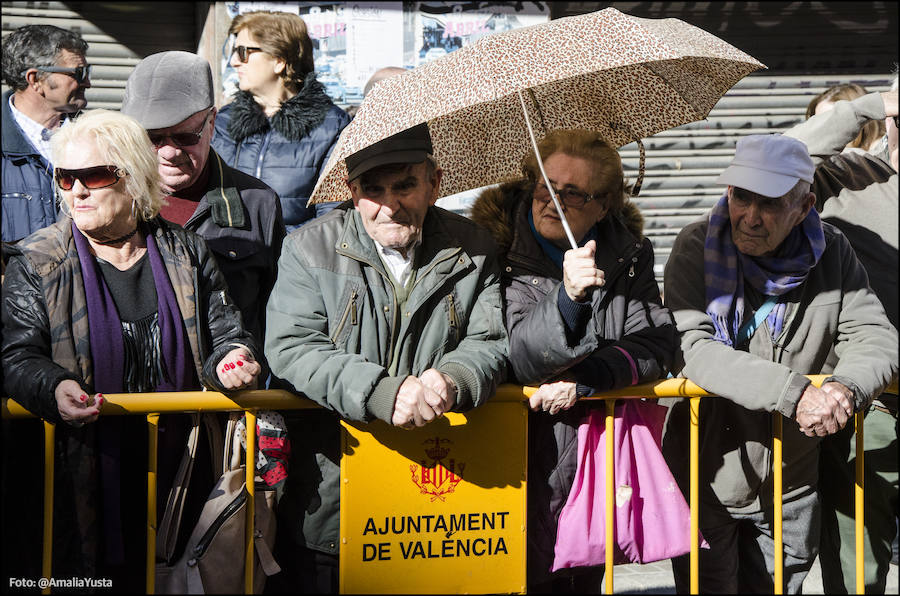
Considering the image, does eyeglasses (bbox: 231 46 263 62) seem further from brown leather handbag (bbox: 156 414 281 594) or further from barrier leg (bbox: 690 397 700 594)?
barrier leg (bbox: 690 397 700 594)

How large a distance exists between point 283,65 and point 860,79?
5133mm

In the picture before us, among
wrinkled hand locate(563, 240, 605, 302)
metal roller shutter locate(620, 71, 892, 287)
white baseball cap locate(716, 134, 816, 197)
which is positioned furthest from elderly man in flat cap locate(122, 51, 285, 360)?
metal roller shutter locate(620, 71, 892, 287)

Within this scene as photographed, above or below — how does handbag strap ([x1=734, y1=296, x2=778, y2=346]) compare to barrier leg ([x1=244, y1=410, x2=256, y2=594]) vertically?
above

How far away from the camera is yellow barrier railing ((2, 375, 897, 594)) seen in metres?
2.99

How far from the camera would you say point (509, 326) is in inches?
132

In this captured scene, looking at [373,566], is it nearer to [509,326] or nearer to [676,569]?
[509,326]

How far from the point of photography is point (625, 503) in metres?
3.37

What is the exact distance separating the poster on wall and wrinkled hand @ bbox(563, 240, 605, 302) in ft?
13.3

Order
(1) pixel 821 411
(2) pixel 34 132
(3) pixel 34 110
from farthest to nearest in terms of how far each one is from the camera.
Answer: (3) pixel 34 110, (2) pixel 34 132, (1) pixel 821 411

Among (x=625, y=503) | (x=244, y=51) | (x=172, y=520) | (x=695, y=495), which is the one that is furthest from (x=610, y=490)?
(x=244, y=51)

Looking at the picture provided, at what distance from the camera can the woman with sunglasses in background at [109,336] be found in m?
2.93

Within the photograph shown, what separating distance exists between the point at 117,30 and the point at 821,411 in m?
5.52

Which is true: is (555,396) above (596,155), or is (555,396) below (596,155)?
below

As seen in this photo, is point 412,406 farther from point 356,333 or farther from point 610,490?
point 610,490
